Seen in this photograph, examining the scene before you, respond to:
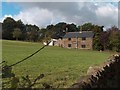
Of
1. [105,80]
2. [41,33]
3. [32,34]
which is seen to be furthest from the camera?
[41,33]

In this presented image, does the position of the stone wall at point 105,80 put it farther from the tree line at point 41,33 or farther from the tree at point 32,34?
the tree at point 32,34

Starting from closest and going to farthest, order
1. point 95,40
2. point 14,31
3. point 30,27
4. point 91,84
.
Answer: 1. point 91,84
2. point 95,40
3. point 14,31
4. point 30,27

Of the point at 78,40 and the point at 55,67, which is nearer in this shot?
the point at 55,67

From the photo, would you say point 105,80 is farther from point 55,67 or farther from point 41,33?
point 41,33

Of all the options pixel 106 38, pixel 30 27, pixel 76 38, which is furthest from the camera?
pixel 30 27

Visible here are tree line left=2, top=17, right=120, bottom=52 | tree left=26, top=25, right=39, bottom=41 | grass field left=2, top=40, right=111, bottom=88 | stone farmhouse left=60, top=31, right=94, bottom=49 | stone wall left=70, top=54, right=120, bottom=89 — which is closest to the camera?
stone wall left=70, top=54, right=120, bottom=89

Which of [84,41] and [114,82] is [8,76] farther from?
[84,41]

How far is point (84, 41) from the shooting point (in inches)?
4843

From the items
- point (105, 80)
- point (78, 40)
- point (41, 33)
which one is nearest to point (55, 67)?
point (105, 80)

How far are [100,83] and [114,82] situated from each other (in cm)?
17

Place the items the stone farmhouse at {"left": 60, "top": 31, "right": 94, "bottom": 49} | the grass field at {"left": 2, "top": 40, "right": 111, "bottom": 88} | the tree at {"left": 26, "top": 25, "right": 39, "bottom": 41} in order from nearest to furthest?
the grass field at {"left": 2, "top": 40, "right": 111, "bottom": 88}
the stone farmhouse at {"left": 60, "top": 31, "right": 94, "bottom": 49}
the tree at {"left": 26, "top": 25, "right": 39, "bottom": 41}

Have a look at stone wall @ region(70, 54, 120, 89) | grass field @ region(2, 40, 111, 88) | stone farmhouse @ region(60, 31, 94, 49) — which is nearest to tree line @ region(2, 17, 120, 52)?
stone farmhouse @ region(60, 31, 94, 49)

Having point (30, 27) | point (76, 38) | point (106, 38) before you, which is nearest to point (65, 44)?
point (76, 38)

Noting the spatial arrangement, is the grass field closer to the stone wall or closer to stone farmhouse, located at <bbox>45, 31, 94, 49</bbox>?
the stone wall
